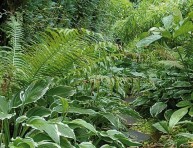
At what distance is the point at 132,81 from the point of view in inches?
118

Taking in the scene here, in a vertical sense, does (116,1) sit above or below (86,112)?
above

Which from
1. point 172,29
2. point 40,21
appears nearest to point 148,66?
point 172,29

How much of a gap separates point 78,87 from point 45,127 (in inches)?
43.4

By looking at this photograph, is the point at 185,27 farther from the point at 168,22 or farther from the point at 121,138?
the point at 121,138

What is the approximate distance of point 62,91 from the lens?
9.36 feet

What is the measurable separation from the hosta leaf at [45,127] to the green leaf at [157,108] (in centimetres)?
144

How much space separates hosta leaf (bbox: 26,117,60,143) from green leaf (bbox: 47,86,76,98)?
54 centimetres

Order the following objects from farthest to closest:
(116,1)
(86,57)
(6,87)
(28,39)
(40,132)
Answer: (116,1) → (28,39) → (86,57) → (6,87) → (40,132)

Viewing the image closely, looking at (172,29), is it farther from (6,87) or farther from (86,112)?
(6,87)

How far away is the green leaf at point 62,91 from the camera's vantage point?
2.83 m

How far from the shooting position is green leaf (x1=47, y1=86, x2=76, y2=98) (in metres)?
2.83

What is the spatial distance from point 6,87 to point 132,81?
39.2 inches

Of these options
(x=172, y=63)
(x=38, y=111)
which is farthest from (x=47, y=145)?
(x=172, y=63)

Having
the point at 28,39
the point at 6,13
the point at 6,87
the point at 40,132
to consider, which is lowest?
the point at 40,132
